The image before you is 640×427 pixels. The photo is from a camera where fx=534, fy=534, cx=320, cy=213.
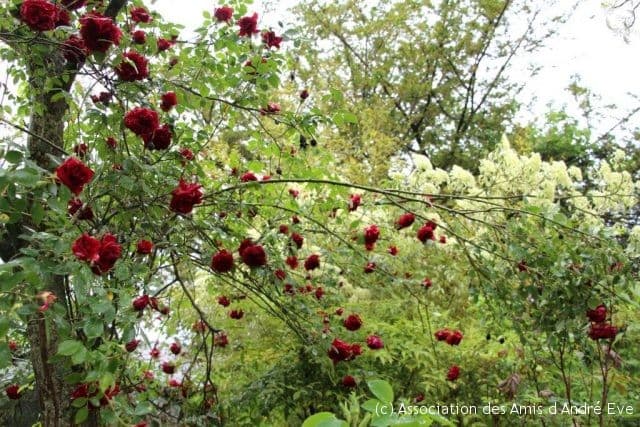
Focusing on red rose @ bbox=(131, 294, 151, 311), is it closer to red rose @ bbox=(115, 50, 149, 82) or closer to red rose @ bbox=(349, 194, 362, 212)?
red rose @ bbox=(115, 50, 149, 82)

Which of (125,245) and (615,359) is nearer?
(125,245)

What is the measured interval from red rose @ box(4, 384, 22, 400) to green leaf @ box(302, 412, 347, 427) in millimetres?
1228

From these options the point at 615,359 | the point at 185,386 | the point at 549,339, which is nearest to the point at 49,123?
the point at 185,386

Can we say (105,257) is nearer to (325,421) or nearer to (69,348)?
(69,348)

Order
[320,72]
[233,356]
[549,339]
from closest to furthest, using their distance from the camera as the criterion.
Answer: [549,339] → [233,356] → [320,72]

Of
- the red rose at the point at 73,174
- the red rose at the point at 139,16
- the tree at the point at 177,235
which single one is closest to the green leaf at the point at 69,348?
the tree at the point at 177,235

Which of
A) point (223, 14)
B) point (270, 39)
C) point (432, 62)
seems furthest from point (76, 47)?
point (432, 62)

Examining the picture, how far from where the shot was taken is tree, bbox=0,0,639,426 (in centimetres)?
94

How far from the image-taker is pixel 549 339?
66.6 inches

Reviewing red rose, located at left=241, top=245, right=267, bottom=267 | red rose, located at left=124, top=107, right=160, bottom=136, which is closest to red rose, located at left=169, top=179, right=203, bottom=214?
red rose, located at left=124, top=107, right=160, bottom=136

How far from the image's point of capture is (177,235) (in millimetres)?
1606

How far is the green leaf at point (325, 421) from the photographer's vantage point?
0.55 m

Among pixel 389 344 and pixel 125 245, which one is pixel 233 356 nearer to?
pixel 389 344

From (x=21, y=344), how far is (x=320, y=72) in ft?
19.7
